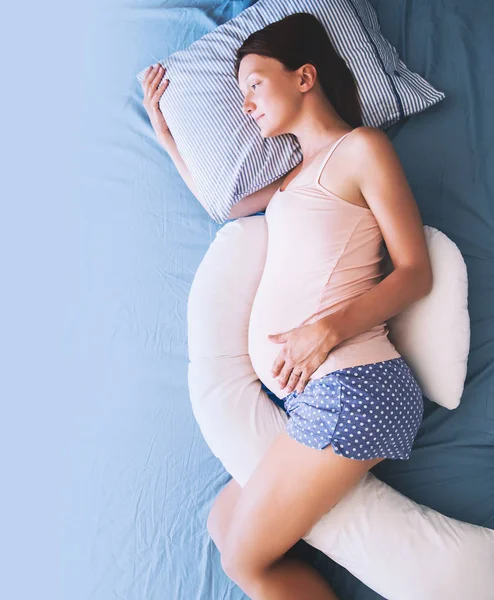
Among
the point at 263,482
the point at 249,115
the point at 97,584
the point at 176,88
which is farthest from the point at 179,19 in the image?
the point at 97,584

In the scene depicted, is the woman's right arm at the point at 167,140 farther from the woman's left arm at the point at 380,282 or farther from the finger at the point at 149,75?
the woman's left arm at the point at 380,282

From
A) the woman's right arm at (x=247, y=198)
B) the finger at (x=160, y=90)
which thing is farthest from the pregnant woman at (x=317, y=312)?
the finger at (x=160, y=90)

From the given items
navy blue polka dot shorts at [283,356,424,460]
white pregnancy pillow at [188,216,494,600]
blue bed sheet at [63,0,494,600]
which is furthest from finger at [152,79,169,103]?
navy blue polka dot shorts at [283,356,424,460]

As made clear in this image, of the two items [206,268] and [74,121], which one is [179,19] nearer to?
[74,121]

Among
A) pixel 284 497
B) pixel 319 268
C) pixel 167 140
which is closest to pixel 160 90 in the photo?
pixel 167 140

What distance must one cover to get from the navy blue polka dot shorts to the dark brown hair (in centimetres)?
60

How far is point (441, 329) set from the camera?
116cm

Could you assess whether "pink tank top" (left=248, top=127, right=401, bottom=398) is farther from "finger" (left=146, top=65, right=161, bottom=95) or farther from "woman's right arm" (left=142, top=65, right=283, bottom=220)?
"finger" (left=146, top=65, right=161, bottom=95)

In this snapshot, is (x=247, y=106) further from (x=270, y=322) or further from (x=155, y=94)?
(x=270, y=322)

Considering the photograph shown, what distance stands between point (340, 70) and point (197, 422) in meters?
0.87

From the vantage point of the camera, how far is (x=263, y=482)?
1106 millimetres

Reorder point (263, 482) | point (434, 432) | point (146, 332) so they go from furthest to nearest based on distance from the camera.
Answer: point (146, 332)
point (434, 432)
point (263, 482)

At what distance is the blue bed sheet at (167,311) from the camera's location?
1.27 m

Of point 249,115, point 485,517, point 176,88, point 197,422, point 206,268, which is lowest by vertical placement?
point 485,517
